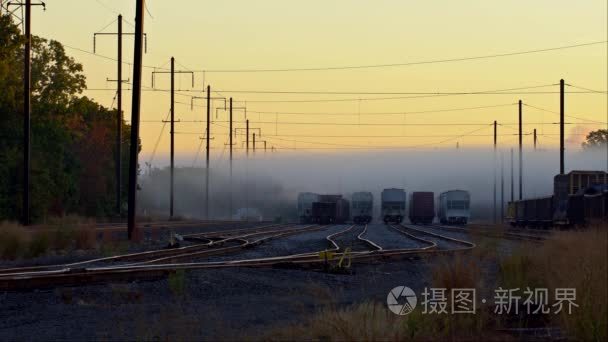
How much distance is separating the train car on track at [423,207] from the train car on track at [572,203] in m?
27.2

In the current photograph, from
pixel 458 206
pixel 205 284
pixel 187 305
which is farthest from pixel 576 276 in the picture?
pixel 458 206

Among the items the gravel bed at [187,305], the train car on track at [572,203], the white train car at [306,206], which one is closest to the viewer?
the gravel bed at [187,305]

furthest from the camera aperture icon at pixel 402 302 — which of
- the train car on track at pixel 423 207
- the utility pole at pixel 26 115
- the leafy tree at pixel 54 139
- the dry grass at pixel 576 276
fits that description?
the train car on track at pixel 423 207

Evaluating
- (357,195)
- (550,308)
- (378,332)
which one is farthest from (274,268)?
(357,195)

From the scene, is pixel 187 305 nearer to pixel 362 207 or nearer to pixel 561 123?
pixel 561 123

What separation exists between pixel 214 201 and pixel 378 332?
180 m

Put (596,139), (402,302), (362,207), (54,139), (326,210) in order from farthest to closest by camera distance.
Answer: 1. (596,139)
2. (362,207)
3. (326,210)
4. (54,139)
5. (402,302)

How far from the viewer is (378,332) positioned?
38.3 ft

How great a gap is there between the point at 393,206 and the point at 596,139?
260 feet

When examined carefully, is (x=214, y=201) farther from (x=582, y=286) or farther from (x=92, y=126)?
(x=582, y=286)

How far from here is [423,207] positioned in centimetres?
10381

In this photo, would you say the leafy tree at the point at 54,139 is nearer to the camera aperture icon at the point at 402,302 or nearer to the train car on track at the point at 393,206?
the train car on track at the point at 393,206

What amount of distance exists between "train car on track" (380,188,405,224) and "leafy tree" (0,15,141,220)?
1091 inches

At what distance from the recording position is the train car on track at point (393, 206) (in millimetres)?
103750
